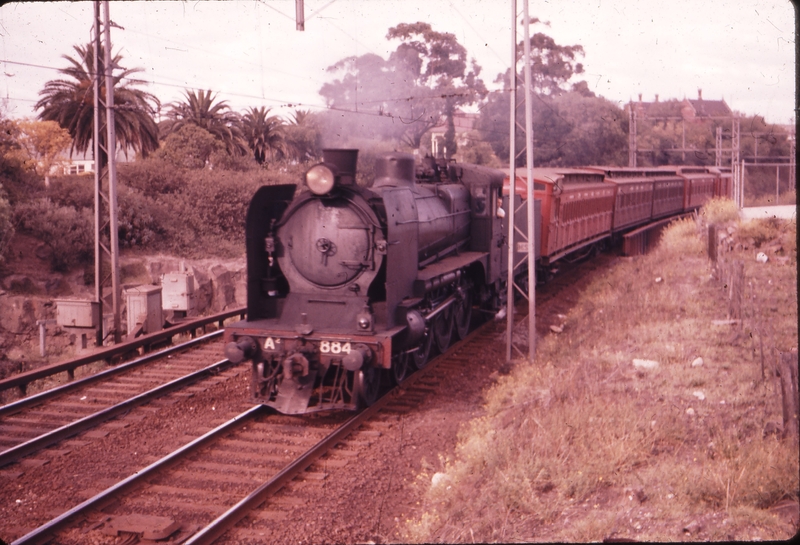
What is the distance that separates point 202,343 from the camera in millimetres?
12805

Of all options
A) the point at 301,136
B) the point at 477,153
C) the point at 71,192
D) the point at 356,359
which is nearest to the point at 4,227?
the point at 71,192

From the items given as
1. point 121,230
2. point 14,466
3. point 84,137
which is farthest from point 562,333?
point 84,137

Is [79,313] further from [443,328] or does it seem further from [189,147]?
[189,147]

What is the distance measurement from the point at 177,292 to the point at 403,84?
8.65 metres

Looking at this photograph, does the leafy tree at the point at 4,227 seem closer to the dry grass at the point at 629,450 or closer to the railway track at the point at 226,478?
the railway track at the point at 226,478

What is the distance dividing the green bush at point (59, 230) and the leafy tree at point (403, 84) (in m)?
9.84

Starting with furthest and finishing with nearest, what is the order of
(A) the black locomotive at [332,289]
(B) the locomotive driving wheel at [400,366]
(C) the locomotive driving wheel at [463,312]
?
(C) the locomotive driving wheel at [463,312] < (B) the locomotive driving wheel at [400,366] < (A) the black locomotive at [332,289]

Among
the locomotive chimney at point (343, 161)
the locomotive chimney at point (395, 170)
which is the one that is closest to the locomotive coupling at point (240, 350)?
the locomotive chimney at point (343, 161)

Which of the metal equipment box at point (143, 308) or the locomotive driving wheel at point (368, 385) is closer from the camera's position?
the locomotive driving wheel at point (368, 385)

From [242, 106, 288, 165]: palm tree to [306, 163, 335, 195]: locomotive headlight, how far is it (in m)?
25.8

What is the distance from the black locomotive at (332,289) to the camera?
8.22m

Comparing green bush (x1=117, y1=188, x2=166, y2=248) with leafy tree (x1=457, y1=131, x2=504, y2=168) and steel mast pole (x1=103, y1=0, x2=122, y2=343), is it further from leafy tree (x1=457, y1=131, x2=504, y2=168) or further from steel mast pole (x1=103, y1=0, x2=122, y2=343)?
leafy tree (x1=457, y1=131, x2=504, y2=168)

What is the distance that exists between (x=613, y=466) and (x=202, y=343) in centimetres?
891

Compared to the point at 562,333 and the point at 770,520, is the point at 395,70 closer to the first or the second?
the point at 562,333
